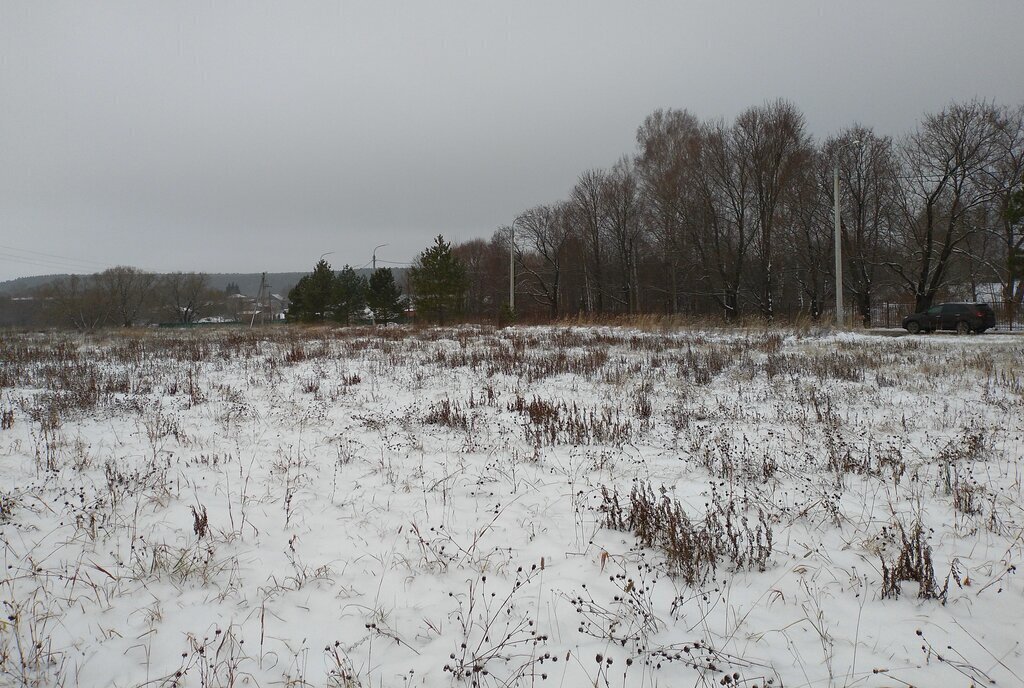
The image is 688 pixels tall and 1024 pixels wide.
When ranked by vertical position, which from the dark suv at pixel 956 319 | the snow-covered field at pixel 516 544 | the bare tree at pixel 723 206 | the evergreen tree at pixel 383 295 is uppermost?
the bare tree at pixel 723 206

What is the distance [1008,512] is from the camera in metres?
3.79

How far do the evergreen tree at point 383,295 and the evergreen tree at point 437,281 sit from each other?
4002mm

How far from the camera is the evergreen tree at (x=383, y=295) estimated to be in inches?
1674

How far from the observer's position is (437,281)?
1533 inches

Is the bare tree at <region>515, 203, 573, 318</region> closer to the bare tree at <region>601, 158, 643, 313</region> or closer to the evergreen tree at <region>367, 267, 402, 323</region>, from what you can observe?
the bare tree at <region>601, 158, 643, 313</region>

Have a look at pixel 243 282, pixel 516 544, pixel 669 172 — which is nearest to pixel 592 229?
pixel 669 172

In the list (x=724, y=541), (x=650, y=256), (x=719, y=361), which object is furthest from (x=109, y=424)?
(x=650, y=256)

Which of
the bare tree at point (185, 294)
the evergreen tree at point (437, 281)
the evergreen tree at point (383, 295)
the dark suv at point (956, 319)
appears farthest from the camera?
the bare tree at point (185, 294)

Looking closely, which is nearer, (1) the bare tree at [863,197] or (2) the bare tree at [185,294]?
(1) the bare tree at [863,197]

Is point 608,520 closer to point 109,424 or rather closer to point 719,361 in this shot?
point 109,424

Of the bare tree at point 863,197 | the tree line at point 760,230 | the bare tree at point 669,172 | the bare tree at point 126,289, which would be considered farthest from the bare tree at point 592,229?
the bare tree at point 126,289

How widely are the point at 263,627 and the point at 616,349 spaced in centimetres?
1324

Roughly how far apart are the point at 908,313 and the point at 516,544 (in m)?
38.9

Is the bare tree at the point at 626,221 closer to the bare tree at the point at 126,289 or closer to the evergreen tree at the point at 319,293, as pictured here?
the evergreen tree at the point at 319,293
